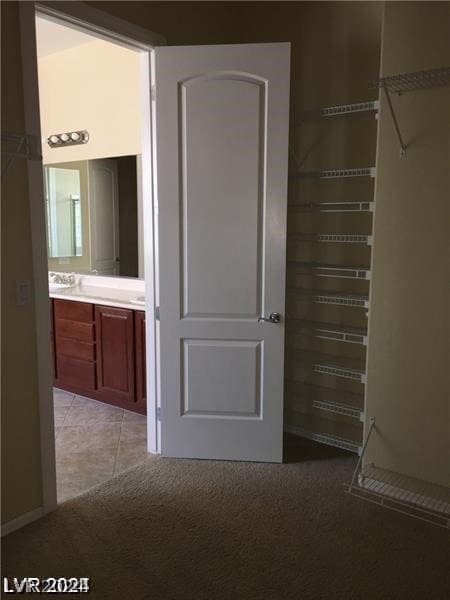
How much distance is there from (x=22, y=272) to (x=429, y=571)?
209cm

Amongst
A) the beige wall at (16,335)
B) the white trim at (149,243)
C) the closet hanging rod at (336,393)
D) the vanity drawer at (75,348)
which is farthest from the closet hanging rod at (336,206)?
the vanity drawer at (75,348)

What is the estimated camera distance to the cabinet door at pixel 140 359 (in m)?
3.58

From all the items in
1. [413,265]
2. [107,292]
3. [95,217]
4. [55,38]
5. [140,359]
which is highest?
[55,38]

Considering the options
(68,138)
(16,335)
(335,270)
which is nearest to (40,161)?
(16,335)

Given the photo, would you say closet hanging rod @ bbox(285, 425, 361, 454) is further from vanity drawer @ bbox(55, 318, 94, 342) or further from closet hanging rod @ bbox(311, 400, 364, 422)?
vanity drawer @ bbox(55, 318, 94, 342)

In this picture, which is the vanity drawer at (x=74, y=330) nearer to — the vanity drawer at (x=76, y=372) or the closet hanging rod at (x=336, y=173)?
the vanity drawer at (x=76, y=372)

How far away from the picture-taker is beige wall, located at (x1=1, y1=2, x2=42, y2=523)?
218 cm

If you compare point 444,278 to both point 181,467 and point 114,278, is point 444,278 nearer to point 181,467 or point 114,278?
point 181,467

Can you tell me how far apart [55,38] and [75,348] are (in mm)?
2325

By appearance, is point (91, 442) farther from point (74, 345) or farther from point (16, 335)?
point (16, 335)

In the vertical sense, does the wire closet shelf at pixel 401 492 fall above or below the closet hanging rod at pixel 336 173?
below

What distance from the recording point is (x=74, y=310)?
398 centimetres

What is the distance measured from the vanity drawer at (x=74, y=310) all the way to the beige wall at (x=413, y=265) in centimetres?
213

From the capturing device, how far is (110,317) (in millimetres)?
3754
